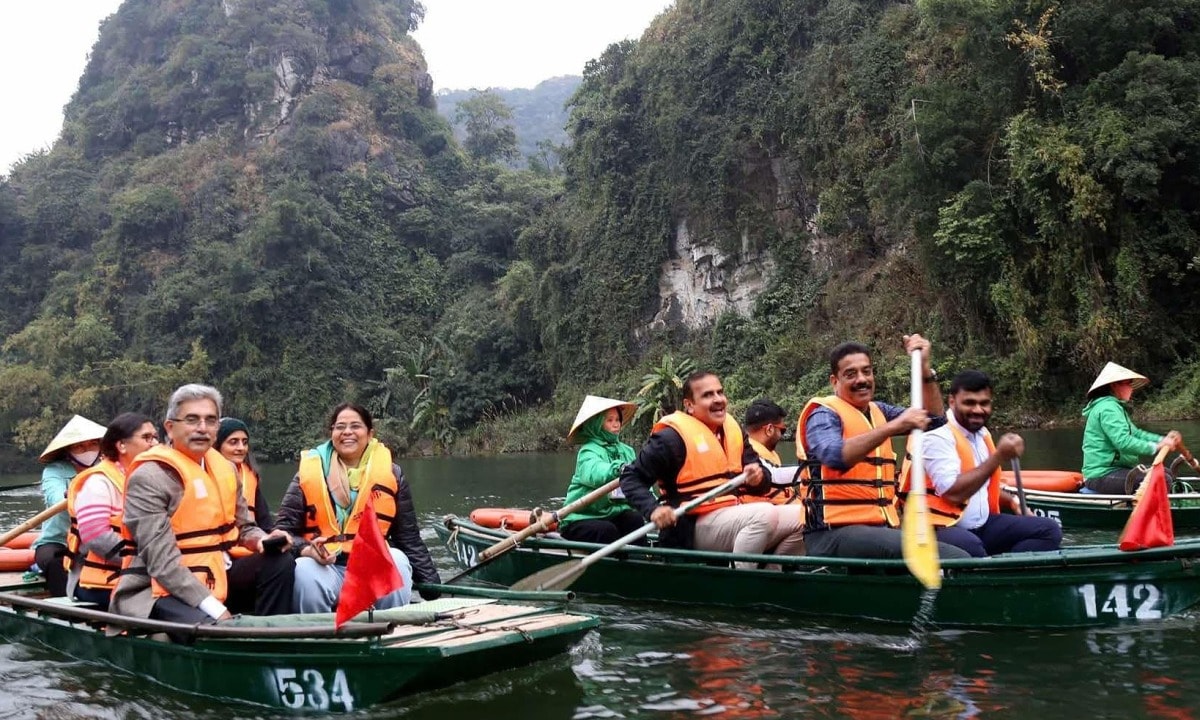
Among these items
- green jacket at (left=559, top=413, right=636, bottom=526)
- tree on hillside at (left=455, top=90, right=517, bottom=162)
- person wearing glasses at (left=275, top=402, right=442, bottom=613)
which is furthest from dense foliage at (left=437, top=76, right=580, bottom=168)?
person wearing glasses at (left=275, top=402, right=442, bottom=613)

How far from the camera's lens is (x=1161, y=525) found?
14.0 feet

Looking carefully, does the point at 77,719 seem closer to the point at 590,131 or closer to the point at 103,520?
the point at 103,520

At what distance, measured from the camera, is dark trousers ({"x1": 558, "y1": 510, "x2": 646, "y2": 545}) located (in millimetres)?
6348

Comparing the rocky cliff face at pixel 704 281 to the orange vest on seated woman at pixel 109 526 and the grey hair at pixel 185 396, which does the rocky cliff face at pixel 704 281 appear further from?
the grey hair at pixel 185 396

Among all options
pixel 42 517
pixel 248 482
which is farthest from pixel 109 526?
pixel 42 517

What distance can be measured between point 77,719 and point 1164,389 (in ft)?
53.2

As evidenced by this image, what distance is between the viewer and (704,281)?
26.5 m

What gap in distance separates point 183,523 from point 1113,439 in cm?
636

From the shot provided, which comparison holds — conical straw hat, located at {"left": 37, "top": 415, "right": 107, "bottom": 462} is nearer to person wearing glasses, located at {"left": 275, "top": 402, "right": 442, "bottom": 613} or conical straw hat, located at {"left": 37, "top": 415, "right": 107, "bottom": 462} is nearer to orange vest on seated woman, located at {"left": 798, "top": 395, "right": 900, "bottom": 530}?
person wearing glasses, located at {"left": 275, "top": 402, "right": 442, "bottom": 613}

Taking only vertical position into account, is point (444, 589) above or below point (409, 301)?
below

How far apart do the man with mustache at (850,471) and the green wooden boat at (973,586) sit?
11cm

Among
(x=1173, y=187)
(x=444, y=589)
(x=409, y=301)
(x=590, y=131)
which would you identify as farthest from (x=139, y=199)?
(x=444, y=589)

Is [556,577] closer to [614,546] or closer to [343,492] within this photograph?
[614,546]

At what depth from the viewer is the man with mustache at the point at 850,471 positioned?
450cm
